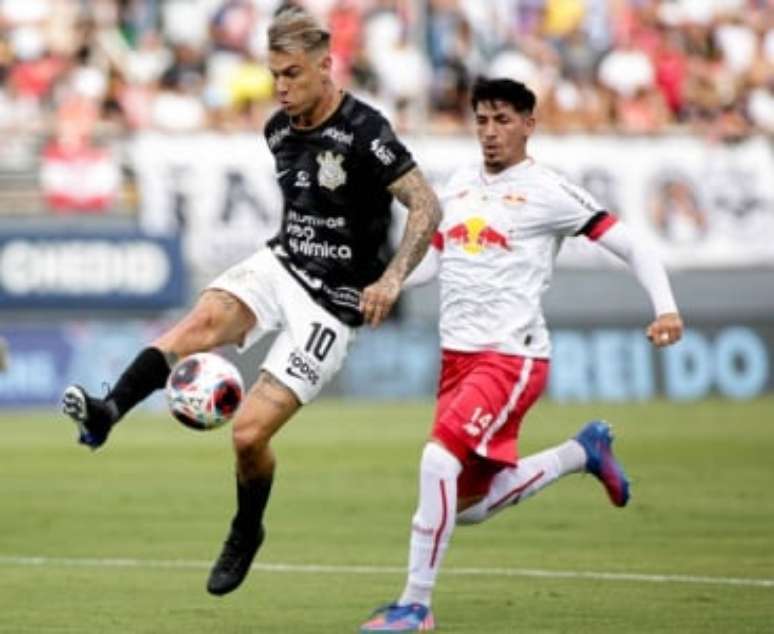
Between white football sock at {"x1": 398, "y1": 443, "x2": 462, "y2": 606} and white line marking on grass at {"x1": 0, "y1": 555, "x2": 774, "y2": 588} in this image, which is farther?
white line marking on grass at {"x1": 0, "y1": 555, "x2": 774, "y2": 588}

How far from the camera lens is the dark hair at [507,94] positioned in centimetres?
1053

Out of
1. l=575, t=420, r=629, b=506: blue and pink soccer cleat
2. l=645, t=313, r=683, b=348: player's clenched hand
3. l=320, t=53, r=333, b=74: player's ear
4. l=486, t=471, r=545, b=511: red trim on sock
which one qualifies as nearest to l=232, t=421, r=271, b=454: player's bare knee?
l=486, t=471, r=545, b=511: red trim on sock

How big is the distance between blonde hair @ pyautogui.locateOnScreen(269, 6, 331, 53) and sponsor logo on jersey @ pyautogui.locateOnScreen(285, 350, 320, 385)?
1.35 m

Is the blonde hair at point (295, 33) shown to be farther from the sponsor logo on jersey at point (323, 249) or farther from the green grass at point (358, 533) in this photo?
the green grass at point (358, 533)

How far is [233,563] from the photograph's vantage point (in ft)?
34.3

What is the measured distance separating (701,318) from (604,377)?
139 cm

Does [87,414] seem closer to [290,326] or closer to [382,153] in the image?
[290,326]

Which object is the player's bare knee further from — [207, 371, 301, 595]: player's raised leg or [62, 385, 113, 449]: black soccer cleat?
[62, 385, 113, 449]: black soccer cleat

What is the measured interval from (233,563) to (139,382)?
93 cm

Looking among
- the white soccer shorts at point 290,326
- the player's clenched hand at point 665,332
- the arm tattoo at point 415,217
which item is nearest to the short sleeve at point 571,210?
the arm tattoo at point 415,217

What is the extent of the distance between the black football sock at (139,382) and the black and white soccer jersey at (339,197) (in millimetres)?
753

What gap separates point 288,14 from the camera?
34.0 feet

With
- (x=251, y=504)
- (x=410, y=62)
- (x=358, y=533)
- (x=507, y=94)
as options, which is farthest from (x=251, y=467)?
(x=410, y=62)

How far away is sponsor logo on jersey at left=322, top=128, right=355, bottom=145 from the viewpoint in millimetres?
10453
